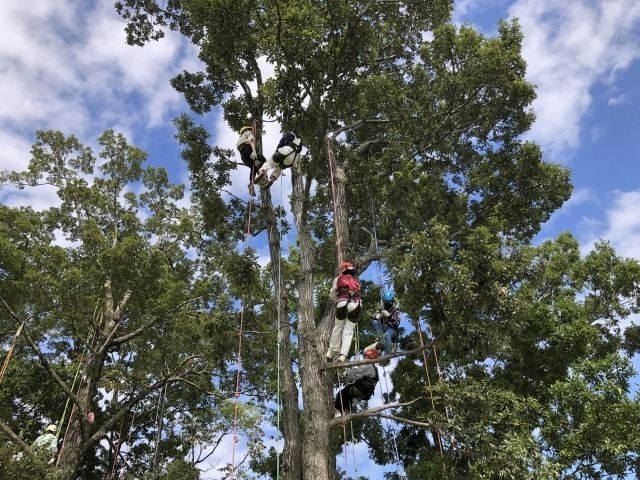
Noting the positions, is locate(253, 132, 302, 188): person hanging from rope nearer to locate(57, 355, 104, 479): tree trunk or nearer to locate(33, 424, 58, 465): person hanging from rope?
locate(33, 424, 58, 465): person hanging from rope

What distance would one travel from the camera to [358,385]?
6641 millimetres

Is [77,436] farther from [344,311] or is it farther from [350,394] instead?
[344,311]

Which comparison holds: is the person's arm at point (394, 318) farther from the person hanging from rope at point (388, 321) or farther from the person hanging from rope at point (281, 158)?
the person hanging from rope at point (281, 158)

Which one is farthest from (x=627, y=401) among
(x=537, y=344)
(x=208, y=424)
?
(x=208, y=424)

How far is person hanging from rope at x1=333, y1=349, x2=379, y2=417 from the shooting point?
6622mm

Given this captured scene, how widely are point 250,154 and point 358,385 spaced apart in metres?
3.38

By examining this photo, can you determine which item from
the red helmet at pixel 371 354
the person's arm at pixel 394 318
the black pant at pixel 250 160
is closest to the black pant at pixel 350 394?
the red helmet at pixel 371 354

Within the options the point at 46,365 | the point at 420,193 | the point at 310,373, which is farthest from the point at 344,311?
the point at 46,365

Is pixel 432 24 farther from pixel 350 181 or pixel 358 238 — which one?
pixel 358 238

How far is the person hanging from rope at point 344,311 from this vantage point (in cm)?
619

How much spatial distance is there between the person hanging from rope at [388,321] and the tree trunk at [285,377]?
192cm

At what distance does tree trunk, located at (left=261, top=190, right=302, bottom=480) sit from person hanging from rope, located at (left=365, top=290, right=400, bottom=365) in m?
1.92

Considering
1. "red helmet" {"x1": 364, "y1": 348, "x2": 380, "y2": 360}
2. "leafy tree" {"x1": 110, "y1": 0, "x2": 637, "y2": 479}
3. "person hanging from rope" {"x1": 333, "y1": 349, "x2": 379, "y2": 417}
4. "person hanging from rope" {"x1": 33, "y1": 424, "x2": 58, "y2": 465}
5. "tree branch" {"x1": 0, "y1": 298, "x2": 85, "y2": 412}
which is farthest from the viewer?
"tree branch" {"x1": 0, "y1": 298, "x2": 85, "y2": 412}

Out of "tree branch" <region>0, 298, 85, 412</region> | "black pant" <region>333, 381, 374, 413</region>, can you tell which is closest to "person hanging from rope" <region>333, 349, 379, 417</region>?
"black pant" <region>333, 381, 374, 413</region>
